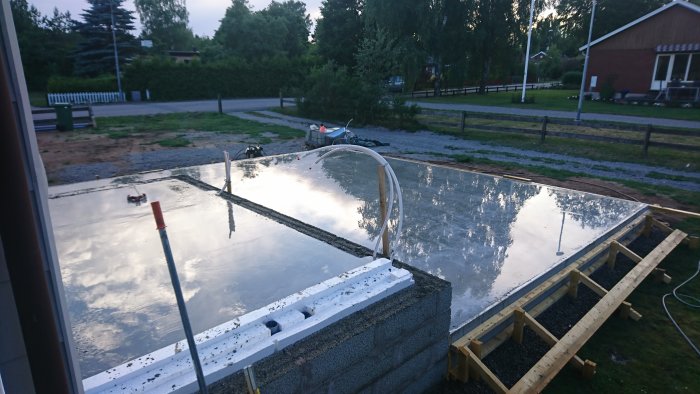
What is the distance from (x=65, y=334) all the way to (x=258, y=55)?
154 feet

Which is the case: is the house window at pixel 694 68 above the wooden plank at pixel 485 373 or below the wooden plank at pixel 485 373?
above

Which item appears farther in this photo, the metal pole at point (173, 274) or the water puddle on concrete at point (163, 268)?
the water puddle on concrete at point (163, 268)

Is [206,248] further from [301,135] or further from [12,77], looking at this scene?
[301,135]

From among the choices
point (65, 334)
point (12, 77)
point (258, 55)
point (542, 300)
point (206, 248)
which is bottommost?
point (542, 300)

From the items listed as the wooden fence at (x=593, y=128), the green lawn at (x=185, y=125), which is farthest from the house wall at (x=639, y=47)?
the green lawn at (x=185, y=125)

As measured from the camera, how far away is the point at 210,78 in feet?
107

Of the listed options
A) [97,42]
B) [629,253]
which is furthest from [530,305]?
[97,42]

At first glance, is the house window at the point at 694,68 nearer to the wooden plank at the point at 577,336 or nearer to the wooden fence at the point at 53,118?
the wooden plank at the point at 577,336

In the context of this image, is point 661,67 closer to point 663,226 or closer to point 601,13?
point 601,13

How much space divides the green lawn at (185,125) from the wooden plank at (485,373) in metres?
11.6

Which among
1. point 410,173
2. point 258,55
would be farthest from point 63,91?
point 410,173

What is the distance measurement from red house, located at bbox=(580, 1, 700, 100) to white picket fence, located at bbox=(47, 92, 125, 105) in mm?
31672

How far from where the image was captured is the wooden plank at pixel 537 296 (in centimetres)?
331

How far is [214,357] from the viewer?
2254 millimetres
